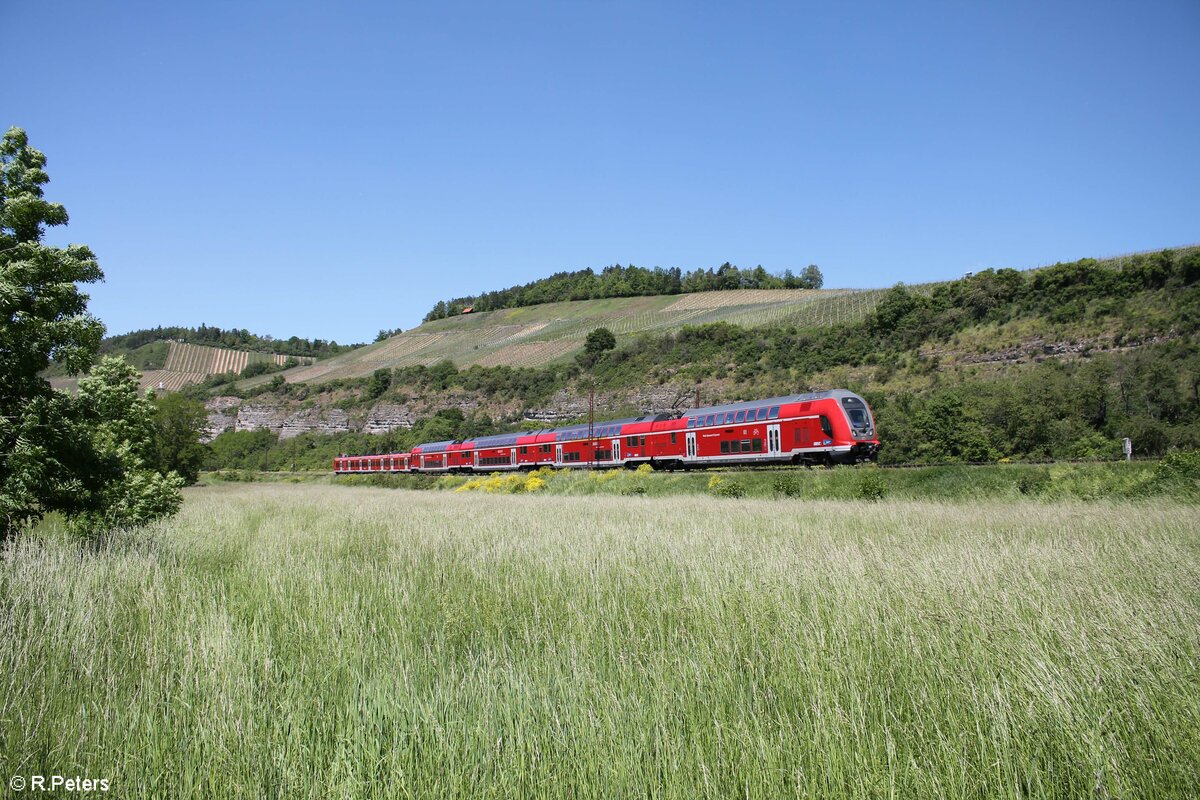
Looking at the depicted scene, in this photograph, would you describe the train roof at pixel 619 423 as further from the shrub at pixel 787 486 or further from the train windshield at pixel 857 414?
the shrub at pixel 787 486

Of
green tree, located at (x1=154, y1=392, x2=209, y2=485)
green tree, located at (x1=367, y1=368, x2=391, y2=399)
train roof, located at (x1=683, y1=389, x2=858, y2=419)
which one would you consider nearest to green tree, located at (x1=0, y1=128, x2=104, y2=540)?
train roof, located at (x1=683, y1=389, x2=858, y2=419)

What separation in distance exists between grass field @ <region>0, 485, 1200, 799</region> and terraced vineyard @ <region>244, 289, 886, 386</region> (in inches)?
2558

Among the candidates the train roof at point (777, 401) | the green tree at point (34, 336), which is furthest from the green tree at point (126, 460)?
the train roof at point (777, 401)

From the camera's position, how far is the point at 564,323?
103m

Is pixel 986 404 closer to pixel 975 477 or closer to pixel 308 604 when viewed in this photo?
pixel 975 477

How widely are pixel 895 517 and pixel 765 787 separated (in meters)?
11.2

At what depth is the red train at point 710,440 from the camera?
26109mm

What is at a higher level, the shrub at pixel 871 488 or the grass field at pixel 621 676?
the grass field at pixel 621 676

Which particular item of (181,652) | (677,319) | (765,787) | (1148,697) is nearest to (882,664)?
(1148,697)

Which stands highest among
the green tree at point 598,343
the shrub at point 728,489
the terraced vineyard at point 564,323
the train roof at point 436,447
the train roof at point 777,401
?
the terraced vineyard at point 564,323

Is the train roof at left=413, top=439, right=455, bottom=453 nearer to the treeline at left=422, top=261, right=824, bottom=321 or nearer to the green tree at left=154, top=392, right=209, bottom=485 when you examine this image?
the green tree at left=154, top=392, right=209, bottom=485

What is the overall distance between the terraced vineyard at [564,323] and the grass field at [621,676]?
213ft

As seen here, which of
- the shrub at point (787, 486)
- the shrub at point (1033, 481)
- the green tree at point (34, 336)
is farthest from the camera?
the shrub at point (787, 486)

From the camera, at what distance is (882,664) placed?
456 centimetres
